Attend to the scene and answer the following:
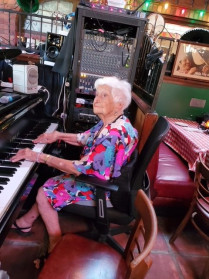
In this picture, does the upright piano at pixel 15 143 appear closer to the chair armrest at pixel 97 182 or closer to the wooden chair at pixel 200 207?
the chair armrest at pixel 97 182

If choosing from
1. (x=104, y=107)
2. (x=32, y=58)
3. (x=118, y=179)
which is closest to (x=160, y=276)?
(x=118, y=179)

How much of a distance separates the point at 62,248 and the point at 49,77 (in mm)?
2157

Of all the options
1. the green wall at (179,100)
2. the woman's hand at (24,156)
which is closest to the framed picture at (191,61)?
the green wall at (179,100)

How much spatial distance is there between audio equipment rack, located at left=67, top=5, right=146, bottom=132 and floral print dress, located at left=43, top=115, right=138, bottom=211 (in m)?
1.02

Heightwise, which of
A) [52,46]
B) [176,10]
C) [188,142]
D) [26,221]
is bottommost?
[26,221]

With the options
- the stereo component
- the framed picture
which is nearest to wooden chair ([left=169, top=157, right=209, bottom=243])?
the stereo component

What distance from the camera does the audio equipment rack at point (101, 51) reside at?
2.32 meters

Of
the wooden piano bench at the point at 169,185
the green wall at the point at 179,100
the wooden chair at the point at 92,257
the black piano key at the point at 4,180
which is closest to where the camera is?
the wooden chair at the point at 92,257

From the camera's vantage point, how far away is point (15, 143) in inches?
64.4

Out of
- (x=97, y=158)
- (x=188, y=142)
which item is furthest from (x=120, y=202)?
(x=188, y=142)

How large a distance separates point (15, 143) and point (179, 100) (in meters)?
2.80

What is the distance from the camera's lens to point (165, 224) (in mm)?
2418

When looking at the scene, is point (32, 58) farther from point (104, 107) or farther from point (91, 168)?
point (91, 168)

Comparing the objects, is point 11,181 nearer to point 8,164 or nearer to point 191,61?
point 8,164
